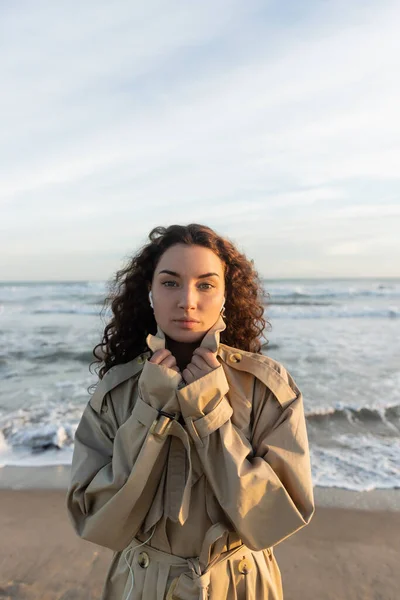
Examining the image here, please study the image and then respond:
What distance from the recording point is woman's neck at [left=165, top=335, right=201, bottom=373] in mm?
2000

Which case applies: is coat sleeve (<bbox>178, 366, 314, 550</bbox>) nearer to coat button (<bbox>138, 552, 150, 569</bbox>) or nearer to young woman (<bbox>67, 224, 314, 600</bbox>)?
young woman (<bbox>67, 224, 314, 600</bbox>)

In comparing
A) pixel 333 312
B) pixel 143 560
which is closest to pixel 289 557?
pixel 143 560

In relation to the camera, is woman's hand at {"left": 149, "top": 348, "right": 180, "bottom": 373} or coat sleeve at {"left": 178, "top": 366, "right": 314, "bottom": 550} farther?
woman's hand at {"left": 149, "top": 348, "right": 180, "bottom": 373}

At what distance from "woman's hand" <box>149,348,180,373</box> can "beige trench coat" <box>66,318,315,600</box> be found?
4 centimetres

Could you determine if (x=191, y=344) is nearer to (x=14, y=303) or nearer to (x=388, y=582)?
(x=388, y=582)

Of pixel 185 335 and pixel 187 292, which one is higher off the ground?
pixel 187 292

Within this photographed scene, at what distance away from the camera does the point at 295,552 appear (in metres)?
4.00

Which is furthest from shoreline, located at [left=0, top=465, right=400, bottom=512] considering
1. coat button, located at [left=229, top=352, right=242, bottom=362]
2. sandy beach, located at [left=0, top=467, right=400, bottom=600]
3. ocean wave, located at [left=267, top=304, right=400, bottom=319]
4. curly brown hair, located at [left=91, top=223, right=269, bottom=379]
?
ocean wave, located at [left=267, top=304, right=400, bottom=319]

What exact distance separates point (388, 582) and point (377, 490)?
135 cm

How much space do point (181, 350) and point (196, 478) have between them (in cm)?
50

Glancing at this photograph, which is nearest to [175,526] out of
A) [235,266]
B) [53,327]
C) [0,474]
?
[235,266]

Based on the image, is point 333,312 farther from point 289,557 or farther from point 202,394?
point 202,394

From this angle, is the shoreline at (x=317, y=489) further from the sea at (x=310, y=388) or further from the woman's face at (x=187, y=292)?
the woman's face at (x=187, y=292)

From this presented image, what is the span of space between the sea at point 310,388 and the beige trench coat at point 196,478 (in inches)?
28.9
